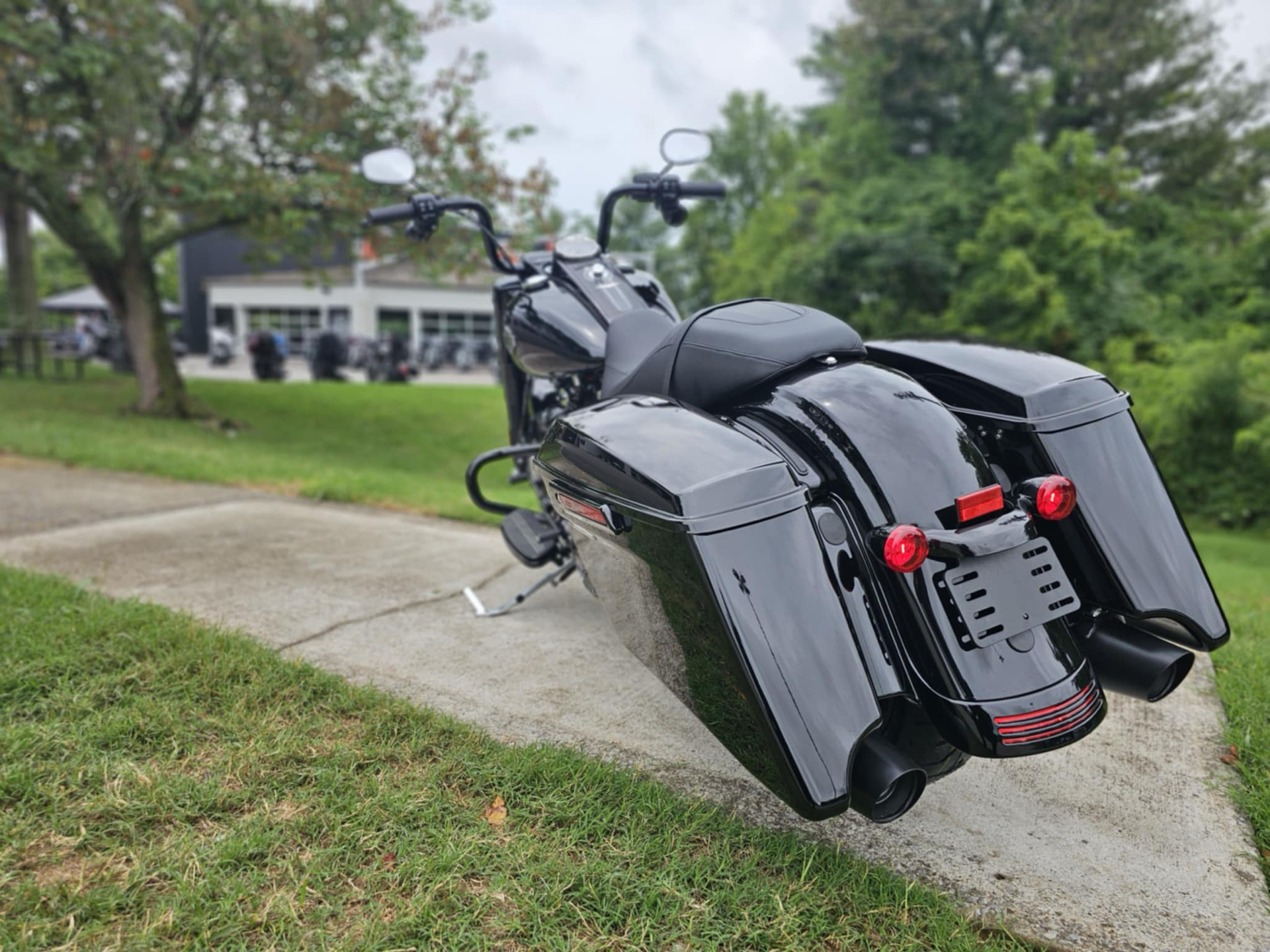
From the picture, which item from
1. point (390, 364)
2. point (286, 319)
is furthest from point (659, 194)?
point (286, 319)

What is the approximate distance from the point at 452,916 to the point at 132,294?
35.1ft

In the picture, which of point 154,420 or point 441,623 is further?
point 154,420

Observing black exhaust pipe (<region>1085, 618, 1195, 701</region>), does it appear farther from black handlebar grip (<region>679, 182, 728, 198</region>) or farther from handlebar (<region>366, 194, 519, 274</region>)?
handlebar (<region>366, 194, 519, 274</region>)

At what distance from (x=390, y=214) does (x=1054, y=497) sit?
2.44 meters

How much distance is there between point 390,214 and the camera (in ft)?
10.1

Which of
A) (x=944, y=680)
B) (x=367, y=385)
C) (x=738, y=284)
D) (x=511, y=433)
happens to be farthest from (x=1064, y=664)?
(x=738, y=284)

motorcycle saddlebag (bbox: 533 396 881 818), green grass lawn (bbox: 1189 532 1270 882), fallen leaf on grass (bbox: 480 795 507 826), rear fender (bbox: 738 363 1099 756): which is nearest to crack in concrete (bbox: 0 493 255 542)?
fallen leaf on grass (bbox: 480 795 507 826)

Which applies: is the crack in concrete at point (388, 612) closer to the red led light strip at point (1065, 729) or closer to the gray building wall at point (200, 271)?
the red led light strip at point (1065, 729)

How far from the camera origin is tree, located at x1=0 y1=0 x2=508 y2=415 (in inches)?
307

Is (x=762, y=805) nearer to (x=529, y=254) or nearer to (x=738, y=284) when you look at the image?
(x=529, y=254)

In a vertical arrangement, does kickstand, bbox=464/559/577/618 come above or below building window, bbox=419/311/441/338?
below

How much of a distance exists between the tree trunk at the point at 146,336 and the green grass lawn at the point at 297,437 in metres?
0.50

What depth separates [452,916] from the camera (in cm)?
148

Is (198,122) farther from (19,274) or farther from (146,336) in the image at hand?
(19,274)
